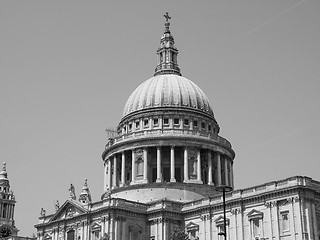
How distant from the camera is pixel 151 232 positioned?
3531 inches

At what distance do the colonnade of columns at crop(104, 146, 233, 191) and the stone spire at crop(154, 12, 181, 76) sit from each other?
1947 centimetres

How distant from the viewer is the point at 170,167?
100 metres

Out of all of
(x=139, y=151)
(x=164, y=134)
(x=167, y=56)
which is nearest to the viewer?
(x=164, y=134)

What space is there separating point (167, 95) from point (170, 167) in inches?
567

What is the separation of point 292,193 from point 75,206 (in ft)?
114

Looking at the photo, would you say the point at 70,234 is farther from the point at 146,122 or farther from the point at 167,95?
the point at 167,95

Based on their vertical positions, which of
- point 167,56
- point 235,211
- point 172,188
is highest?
point 167,56

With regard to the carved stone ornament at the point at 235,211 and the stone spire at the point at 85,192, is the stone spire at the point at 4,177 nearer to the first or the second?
the stone spire at the point at 85,192

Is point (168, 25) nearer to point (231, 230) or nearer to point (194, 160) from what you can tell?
point (194, 160)

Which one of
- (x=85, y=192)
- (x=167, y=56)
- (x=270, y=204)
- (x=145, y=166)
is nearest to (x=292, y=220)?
(x=270, y=204)

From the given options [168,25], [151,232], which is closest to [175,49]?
[168,25]

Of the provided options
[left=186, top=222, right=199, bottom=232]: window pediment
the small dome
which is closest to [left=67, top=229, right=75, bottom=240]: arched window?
[left=186, top=222, right=199, bottom=232]: window pediment

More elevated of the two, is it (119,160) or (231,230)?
(119,160)

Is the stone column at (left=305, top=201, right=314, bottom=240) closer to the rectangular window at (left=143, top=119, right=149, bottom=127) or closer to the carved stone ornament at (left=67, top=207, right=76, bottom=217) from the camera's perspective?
the carved stone ornament at (left=67, top=207, right=76, bottom=217)
